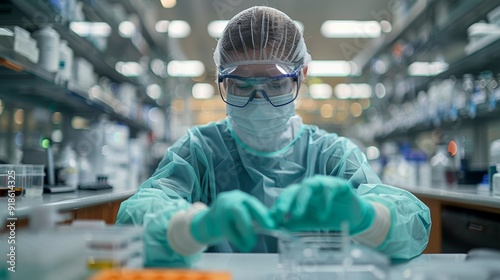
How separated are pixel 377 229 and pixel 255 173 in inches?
21.7

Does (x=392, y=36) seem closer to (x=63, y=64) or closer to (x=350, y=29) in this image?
(x=350, y=29)

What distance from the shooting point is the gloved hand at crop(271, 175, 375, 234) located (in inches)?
30.3

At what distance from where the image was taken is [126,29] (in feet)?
12.6

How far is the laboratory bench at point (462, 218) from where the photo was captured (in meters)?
1.91

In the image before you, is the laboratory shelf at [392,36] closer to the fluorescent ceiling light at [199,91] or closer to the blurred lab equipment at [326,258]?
the fluorescent ceiling light at [199,91]

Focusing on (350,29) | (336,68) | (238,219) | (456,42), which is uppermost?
(350,29)

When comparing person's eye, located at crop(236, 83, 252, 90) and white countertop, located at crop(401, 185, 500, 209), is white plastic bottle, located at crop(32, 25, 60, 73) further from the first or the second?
white countertop, located at crop(401, 185, 500, 209)

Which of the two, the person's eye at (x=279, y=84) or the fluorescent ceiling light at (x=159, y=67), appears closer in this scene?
the person's eye at (x=279, y=84)

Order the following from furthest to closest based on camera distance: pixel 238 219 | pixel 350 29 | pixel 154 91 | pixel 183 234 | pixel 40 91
→ pixel 350 29
pixel 154 91
pixel 40 91
pixel 183 234
pixel 238 219

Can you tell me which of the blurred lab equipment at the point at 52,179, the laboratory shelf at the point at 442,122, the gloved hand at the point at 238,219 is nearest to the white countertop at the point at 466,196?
the laboratory shelf at the point at 442,122

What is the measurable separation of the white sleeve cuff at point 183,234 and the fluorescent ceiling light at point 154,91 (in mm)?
3894

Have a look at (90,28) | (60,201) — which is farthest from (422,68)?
(60,201)

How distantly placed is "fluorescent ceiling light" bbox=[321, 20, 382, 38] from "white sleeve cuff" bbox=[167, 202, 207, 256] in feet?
15.2

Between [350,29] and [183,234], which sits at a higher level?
[350,29]
